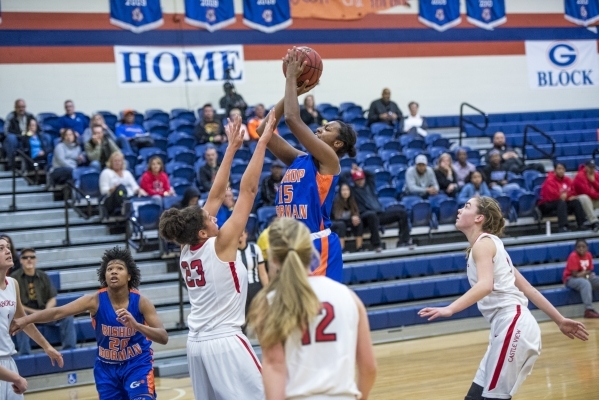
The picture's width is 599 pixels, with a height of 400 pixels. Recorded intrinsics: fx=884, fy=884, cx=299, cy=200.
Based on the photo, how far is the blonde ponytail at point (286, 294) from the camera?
10.1ft

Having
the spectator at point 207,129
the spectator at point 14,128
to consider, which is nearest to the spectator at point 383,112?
the spectator at point 207,129

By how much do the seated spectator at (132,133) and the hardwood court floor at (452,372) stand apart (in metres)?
5.15

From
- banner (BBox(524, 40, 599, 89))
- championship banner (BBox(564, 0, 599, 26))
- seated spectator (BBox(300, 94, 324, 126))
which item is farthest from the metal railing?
championship banner (BBox(564, 0, 599, 26))

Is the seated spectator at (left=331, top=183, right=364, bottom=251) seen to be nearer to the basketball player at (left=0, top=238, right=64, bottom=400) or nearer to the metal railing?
the metal railing

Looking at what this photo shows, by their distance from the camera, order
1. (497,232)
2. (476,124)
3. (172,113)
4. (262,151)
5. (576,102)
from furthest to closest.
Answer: (576,102)
(476,124)
(172,113)
(497,232)
(262,151)

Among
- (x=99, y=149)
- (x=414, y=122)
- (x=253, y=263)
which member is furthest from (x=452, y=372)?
(x=414, y=122)

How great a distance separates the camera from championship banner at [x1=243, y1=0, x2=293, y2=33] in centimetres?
1684

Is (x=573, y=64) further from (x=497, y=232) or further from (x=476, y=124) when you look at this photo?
(x=497, y=232)

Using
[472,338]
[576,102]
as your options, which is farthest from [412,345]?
[576,102]

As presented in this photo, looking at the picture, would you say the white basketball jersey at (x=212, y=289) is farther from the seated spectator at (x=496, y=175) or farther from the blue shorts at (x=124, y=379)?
the seated spectator at (x=496, y=175)

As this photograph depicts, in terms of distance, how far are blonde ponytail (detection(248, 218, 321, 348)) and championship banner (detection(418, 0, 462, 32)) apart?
16051mm

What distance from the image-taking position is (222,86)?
53.7 feet

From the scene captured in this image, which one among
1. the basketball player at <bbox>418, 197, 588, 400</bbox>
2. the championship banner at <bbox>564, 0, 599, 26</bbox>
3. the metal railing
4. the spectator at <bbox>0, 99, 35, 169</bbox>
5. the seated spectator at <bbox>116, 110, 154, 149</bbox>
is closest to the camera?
the basketball player at <bbox>418, 197, 588, 400</bbox>

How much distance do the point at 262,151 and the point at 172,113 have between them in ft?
37.3
